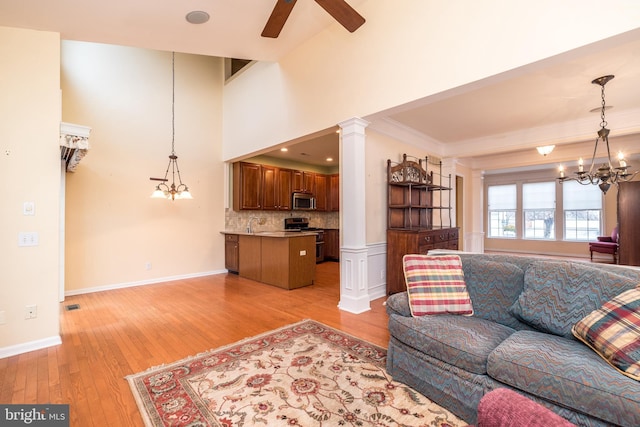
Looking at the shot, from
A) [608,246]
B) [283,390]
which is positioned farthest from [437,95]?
[608,246]

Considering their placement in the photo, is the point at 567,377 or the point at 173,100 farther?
the point at 173,100

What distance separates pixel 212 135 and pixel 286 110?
2.34 metres

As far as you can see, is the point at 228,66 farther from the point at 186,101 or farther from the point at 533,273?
the point at 533,273

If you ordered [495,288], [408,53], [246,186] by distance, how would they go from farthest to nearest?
[246,186] → [408,53] → [495,288]

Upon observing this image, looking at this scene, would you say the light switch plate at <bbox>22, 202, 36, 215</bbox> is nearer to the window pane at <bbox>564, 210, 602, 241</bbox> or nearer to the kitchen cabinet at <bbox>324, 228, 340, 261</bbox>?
the kitchen cabinet at <bbox>324, 228, 340, 261</bbox>

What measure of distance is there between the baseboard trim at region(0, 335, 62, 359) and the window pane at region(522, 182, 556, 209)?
36.3 feet

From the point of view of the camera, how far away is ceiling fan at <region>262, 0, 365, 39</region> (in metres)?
2.38

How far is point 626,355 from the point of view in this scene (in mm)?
→ 1350

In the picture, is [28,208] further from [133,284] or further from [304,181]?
[304,181]

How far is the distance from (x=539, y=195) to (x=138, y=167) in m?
10.6

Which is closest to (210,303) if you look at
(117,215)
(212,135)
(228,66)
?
(117,215)

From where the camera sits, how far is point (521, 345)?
162cm

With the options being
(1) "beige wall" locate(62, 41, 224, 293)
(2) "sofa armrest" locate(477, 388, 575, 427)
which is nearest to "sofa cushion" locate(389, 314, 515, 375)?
(2) "sofa armrest" locate(477, 388, 575, 427)

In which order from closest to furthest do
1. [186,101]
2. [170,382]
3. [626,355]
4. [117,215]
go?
[626,355] < [170,382] < [117,215] < [186,101]
